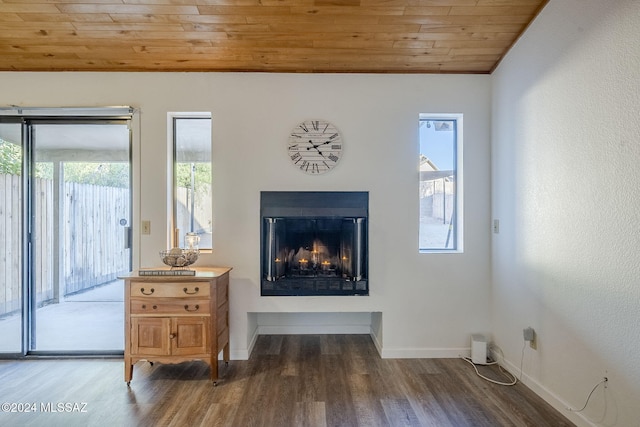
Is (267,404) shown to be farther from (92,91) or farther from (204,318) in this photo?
(92,91)

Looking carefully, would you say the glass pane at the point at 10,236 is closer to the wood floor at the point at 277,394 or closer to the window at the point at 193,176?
the wood floor at the point at 277,394

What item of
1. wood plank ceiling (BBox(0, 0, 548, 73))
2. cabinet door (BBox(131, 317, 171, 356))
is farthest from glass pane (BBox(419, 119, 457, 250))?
cabinet door (BBox(131, 317, 171, 356))

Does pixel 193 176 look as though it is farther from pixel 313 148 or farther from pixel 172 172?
pixel 313 148

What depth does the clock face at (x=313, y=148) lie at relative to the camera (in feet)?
8.88

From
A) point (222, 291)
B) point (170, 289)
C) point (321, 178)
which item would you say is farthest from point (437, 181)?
point (170, 289)

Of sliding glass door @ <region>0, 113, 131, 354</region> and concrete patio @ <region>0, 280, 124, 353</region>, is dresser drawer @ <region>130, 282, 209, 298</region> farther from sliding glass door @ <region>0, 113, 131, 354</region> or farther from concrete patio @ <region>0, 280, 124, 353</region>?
concrete patio @ <region>0, 280, 124, 353</region>

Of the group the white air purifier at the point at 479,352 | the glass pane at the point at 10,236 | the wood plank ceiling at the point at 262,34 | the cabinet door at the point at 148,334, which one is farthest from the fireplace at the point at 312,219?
the glass pane at the point at 10,236

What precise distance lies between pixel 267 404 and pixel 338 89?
8.09 feet

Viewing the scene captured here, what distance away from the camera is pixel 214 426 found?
1.83m

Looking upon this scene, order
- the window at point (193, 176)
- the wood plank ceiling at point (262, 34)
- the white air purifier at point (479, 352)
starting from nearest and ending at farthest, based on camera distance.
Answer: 1. the wood plank ceiling at point (262, 34)
2. the white air purifier at point (479, 352)
3. the window at point (193, 176)

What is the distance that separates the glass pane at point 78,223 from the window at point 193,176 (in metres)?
0.42

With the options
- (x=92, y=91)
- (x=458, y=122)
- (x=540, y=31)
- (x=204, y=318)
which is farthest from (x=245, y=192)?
(x=540, y=31)

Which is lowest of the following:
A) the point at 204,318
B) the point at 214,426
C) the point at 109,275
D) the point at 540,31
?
the point at 214,426

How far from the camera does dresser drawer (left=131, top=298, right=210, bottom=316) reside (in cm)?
227
